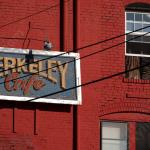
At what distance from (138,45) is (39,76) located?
3.19 meters

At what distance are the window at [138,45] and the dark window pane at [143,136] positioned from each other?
142cm

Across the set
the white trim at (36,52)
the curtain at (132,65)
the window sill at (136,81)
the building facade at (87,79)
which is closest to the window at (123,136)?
the building facade at (87,79)

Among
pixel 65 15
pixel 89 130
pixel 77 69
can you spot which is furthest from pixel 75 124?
pixel 65 15

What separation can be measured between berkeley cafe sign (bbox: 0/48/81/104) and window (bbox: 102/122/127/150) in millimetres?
1182

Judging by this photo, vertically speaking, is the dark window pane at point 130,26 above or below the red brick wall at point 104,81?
above

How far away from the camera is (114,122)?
17797mm

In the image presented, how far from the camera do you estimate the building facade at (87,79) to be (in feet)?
56.4

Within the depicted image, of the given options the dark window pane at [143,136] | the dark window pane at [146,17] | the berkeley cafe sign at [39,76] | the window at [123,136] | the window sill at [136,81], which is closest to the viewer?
the berkeley cafe sign at [39,76]

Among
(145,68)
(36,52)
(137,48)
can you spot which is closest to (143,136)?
(145,68)

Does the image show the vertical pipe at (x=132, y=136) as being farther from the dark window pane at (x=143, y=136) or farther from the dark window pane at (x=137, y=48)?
the dark window pane at (x=137, y=48)

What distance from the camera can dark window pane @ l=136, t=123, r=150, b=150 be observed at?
58.6ft

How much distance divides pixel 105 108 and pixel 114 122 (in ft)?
1.53

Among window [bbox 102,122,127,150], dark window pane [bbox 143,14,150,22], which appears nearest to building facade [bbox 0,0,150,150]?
window [bbox 102,122,127,150]

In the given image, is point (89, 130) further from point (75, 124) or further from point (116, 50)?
point (116, 50)
